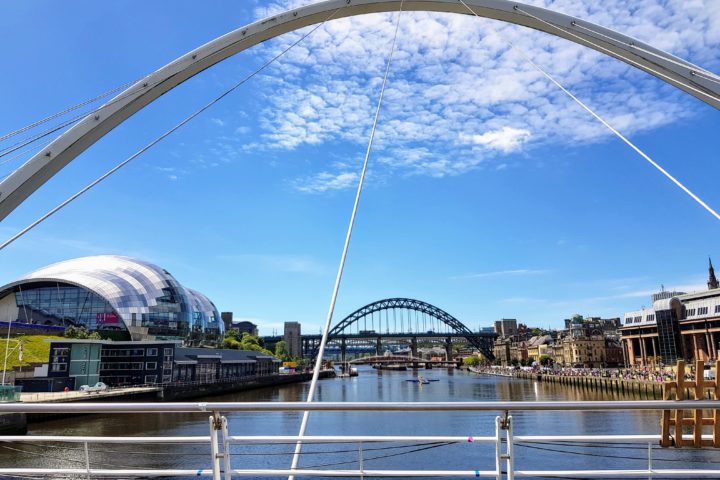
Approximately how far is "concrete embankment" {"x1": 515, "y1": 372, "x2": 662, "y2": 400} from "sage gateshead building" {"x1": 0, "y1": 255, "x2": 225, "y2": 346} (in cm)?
4949

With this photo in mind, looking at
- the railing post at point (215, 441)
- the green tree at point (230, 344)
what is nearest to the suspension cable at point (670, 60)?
the railing post at point (215, 441)

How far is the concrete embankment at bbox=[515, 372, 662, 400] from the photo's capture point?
45.2m

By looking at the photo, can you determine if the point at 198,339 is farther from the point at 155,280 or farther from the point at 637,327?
the point at 637,327

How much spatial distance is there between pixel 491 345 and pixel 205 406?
15014cm

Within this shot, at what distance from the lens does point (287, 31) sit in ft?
30.8

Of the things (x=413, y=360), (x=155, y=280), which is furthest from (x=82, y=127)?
(x=413, y=360)

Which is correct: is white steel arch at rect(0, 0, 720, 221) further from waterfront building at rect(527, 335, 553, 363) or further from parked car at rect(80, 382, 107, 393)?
waterfront building at rect(527, 335, 553, 363)

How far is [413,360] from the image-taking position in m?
142

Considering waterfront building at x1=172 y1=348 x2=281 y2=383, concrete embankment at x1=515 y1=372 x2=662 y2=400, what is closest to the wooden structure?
concrete embankment at x1=515 y1=372 x2=662 y2=400

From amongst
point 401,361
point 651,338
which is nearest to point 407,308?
point 401,361

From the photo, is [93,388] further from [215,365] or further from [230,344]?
[230,344]

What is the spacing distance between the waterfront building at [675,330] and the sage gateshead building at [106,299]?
5939cm

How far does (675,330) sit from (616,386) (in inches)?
602

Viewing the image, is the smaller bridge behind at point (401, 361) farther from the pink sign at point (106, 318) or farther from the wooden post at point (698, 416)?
the wooden post at point (698, 416)
